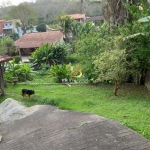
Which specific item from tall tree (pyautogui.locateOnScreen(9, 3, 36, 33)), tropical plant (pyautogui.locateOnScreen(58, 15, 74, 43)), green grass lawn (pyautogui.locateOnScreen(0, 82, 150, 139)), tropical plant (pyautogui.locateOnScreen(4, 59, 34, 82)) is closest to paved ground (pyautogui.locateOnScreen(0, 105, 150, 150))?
green grass lawn (pyautogui.locateOnScreen(0, 82, 150, 139))

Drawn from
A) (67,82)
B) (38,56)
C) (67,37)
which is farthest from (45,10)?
(67,82)

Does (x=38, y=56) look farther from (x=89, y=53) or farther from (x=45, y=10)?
(x=45, y=10)

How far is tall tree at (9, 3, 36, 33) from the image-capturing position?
44188 millimetres

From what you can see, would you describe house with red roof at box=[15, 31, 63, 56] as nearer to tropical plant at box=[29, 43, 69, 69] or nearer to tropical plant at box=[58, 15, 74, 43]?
tropical plant at box=[58, 15, 74, 43]

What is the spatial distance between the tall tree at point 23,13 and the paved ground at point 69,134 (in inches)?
1594

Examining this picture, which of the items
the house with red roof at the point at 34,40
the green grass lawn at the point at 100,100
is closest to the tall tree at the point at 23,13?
the house with red roof at the point at 34,40

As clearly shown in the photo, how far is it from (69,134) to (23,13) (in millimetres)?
42561

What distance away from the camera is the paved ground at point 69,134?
538 centimetres

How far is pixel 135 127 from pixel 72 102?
3.05 m

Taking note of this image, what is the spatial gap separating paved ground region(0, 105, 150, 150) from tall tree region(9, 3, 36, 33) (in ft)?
133

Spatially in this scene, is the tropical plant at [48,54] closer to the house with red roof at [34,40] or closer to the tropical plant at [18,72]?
the tropical plant at [18,72]

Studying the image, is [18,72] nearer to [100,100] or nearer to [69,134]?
[100,100]

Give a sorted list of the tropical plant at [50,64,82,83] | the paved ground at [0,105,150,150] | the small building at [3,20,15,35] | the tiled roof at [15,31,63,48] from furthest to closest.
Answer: the small building at [3,20,15,35], the tiled roof at [15,31,63,48], the tropical plant at [50,64,82,83], the paved ground at [0,105,150,150]

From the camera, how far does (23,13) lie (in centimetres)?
4481
